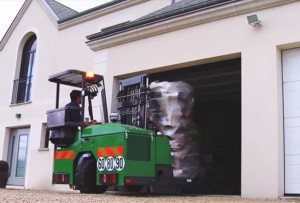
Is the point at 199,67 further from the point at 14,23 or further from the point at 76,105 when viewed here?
the point at 14,23

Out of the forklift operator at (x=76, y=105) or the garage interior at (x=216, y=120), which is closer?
the forklift operator at (x=76, y=105)

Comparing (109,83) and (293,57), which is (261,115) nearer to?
(293,57)

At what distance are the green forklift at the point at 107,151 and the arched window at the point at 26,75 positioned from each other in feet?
25.0

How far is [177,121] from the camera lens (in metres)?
9.66

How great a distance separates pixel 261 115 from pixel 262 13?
221 centimetres

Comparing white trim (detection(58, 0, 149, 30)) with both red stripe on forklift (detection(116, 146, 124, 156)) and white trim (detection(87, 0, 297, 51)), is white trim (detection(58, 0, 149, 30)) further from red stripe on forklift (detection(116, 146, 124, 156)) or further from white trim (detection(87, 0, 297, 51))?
red stripe on forklift (detection(116, 146, 124, 156))

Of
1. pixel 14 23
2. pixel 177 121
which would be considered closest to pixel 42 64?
pixel 14 23

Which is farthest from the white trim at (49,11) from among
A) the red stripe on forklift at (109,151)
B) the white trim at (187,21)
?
the red stripe on forklift at (109,151)

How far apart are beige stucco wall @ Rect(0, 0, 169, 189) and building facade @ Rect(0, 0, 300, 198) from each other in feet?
0.14

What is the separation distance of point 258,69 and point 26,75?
11.2 meters

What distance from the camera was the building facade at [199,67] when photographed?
8.79m

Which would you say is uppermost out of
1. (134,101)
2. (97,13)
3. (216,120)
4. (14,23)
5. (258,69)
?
(14,23)

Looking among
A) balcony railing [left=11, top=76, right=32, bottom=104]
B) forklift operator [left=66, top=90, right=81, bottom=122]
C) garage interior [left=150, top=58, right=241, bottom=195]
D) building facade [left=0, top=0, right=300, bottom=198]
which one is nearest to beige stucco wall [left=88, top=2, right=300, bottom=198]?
building facade [left=0, top=0, right=300, bottom=198]

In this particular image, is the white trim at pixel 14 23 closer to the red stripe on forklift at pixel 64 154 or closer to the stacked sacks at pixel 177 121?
the stacked sacks at pixel 177 121
